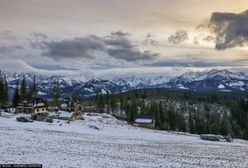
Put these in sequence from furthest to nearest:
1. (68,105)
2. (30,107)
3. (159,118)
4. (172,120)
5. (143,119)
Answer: (68,105) → (172,120) → (159,118) → (143,119) → (30,107)

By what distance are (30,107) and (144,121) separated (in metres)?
45.6

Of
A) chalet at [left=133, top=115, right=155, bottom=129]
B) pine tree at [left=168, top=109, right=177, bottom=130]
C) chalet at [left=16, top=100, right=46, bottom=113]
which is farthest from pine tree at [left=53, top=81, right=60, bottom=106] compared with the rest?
pine tree at [left=168, top=109, right=177, bottom=130]

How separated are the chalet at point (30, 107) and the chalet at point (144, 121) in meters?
37.7

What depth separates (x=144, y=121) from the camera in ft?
479

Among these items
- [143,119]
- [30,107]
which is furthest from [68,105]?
[143,119]

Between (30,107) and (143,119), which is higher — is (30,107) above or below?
above

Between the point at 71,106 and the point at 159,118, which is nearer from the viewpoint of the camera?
the point at 159,118

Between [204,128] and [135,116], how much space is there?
2918cm

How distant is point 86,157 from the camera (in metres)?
43.2

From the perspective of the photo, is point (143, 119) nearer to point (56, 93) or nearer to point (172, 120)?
point (172, 120)

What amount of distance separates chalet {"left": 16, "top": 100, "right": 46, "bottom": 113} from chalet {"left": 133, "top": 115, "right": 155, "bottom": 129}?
1485 inches

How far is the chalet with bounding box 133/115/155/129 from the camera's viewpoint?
144 metres

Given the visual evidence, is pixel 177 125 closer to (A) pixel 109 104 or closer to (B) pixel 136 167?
(A) pixel 109 104

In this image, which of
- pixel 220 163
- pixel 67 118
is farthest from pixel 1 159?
pixel 67 118
